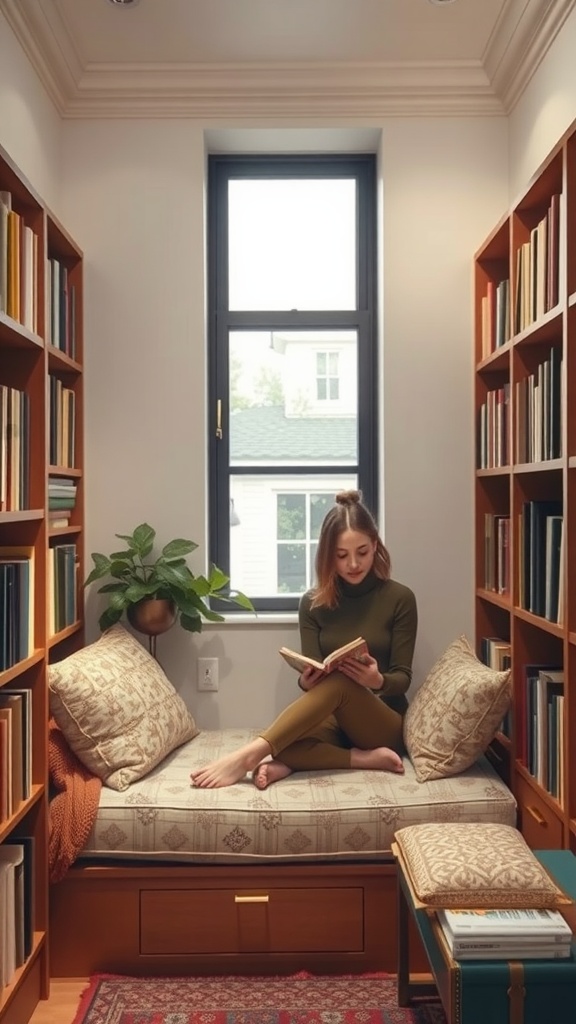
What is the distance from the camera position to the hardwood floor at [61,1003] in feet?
6.89

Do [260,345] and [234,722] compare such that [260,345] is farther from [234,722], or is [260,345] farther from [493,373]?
[234,722]

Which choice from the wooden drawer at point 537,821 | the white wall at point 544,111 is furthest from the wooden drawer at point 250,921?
the white wall at point 544,111

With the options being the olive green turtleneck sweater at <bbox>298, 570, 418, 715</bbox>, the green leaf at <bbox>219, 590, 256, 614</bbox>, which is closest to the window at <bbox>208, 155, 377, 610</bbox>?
the green leaf at <bbox>219, 590, 256, 614</bbox>

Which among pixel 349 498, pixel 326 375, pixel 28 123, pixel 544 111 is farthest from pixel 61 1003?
pixel 544 111

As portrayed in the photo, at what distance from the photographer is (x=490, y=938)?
1548mm

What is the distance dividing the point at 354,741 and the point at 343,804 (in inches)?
12.5

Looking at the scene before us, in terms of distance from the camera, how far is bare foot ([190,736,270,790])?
92.9 inches

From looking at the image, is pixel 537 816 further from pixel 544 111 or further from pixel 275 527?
pixel 544 111

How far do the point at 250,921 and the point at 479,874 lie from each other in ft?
2.83

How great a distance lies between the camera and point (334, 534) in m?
2.74

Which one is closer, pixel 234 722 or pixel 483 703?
pixel 483 703

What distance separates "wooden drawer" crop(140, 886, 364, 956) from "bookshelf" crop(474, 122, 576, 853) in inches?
23.3

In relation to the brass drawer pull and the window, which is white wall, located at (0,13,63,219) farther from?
the brass drawer pull

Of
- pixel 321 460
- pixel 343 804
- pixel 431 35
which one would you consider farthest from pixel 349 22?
pixel 343 804
